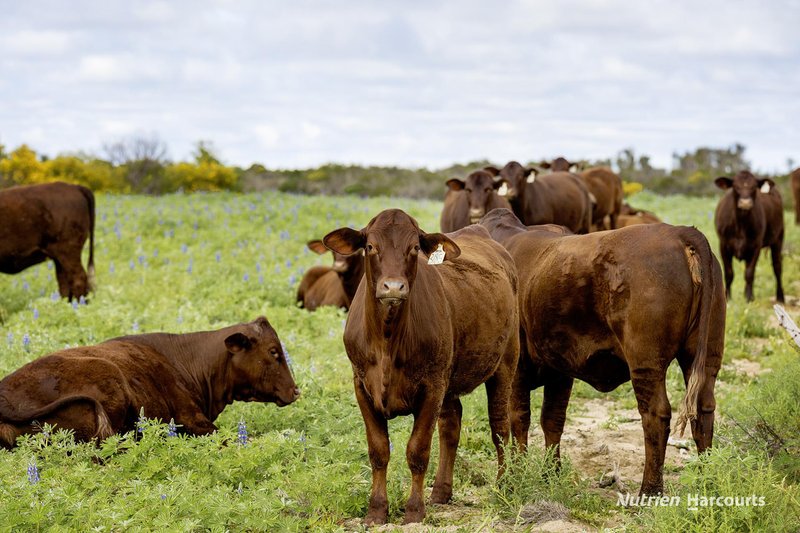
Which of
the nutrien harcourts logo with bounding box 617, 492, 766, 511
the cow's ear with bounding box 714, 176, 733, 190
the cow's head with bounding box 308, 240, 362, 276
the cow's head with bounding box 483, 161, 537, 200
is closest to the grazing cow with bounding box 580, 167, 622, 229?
the cow's ear with bounding box 714, 176, 733, 190

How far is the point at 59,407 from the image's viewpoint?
7496 mm

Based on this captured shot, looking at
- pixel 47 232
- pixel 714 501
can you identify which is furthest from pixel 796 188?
pixel 714 501

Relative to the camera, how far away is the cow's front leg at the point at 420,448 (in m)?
6.12

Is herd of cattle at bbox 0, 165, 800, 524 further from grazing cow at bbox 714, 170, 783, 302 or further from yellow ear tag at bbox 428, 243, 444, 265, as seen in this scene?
grazing cow at bbox 714, 170, 783, 302

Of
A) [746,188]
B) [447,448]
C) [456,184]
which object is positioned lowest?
[447,448]

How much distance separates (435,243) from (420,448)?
136cm

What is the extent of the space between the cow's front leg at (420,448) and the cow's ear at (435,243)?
0.96 metres

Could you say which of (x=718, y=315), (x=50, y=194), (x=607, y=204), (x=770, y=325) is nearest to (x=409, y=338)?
(x=718, y=315)

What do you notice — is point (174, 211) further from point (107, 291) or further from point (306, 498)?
point (306, 498)

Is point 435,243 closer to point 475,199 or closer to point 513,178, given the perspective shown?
point 475,199

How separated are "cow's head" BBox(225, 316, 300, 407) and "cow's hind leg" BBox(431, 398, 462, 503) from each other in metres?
2.19

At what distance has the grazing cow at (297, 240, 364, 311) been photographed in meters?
13.5

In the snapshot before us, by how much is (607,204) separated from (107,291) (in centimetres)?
1124

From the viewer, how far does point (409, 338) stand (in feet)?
19.9
